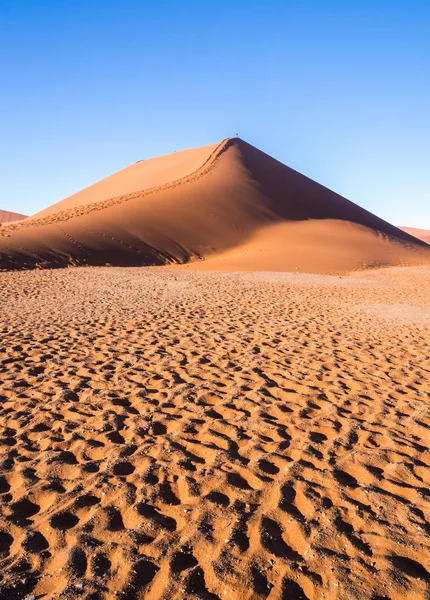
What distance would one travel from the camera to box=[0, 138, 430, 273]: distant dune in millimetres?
24766

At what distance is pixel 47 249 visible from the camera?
2241 cm

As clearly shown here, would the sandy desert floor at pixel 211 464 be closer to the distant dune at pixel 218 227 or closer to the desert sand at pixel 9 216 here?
the distant dune at pixel 218 227

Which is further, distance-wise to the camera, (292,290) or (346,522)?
(292,290)

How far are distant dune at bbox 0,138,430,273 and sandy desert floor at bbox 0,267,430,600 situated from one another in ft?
49.4

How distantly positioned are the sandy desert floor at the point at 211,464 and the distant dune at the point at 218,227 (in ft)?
49.4

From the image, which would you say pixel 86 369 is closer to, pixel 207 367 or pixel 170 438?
pixel 207 367

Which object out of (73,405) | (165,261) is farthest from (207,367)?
(165,261)

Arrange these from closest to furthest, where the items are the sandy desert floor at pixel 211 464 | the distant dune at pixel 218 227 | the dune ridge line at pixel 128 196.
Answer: the sandy desert floor at pixel 211 464
the distant dune at pixel 218 227
the dune ridge line at pixel 128 196

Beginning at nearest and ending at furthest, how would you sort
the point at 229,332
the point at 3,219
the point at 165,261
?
Answer: the point at 229,332
the point at 165,261
the point at 3,219

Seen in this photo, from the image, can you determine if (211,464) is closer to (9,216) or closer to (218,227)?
(218,227)

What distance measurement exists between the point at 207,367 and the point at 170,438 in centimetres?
231

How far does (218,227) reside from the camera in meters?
34.0

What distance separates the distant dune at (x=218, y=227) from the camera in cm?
2477

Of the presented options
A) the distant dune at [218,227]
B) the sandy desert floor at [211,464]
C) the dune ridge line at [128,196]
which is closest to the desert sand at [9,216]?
the distant dune at [218,227]
